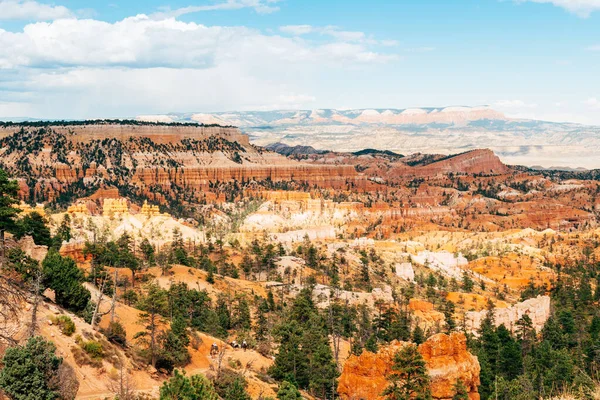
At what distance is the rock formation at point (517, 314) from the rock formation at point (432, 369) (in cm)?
3420

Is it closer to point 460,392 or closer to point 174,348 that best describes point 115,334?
point 174,348

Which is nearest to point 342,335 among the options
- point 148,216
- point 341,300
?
point 341,300

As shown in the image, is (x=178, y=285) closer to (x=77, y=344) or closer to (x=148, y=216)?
(x=77, y=344)

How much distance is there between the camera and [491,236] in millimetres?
148625

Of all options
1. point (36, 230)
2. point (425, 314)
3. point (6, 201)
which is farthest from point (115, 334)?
point (425, 314)

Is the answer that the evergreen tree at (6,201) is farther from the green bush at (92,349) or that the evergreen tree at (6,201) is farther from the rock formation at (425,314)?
the rock formation at (425,314)

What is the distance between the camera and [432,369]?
42625 millimetres

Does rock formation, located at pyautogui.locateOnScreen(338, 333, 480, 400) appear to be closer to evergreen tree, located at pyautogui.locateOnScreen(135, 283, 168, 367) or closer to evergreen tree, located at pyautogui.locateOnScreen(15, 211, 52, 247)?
evergreen tree, located at pyautogui.locateOnScreen(135, 283, 168, 367)

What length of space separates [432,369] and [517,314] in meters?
41.7

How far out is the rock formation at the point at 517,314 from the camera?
259 feet

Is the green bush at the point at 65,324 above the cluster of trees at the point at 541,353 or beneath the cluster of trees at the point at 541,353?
above

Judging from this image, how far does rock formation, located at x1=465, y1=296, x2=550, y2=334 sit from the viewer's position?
259 feet

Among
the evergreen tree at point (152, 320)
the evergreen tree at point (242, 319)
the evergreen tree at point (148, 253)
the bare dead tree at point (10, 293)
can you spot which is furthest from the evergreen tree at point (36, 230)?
the bare dead tree at point (10, 293)

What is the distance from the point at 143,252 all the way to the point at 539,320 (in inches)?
2039
